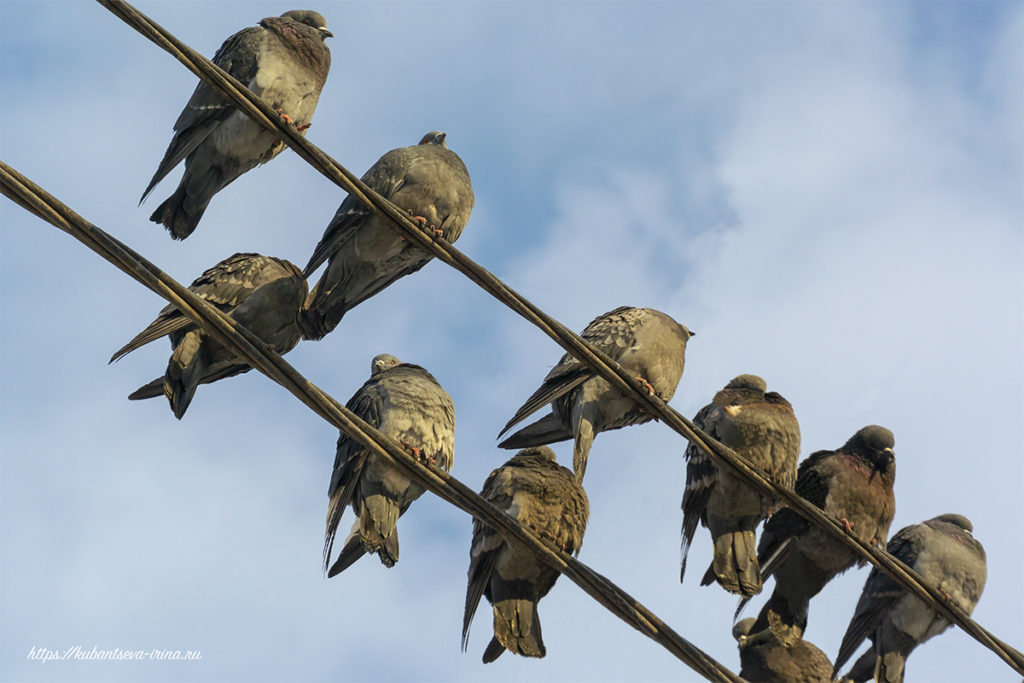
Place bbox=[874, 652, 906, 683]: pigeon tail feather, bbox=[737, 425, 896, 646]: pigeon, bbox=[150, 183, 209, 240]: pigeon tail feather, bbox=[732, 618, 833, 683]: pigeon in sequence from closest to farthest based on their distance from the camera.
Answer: bbox=[150, 183, 209, 240]: pigeon tail feather, bbox=[737, 425, 896, 646]: pigeon, bbox=[874, 652, 906, 683]: pigeon tail feather, bbox=[732, 618, 833, 683]: pigeon

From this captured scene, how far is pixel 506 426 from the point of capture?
8.70 meters

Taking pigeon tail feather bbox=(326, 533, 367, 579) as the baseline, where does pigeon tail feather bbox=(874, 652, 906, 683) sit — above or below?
above

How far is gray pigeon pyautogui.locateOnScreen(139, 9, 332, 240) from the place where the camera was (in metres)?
8.61

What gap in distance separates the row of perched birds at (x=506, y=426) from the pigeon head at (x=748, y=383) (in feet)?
0.05

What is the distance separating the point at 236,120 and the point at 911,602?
231 inches

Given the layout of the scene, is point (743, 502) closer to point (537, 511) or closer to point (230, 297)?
point (537, 511)

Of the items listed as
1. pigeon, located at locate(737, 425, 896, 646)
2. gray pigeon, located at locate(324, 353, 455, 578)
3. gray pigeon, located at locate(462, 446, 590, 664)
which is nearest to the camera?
gray pigeon, located at locate(324, 353, 455, 578)

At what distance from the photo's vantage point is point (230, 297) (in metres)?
8.62

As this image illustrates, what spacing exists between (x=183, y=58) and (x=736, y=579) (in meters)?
4.87

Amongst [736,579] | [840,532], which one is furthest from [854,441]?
[840,532]

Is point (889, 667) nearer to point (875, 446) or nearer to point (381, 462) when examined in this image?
point (875, 446)

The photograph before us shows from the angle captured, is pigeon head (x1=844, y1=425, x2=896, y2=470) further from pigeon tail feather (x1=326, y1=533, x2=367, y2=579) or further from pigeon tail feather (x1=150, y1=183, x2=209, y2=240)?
pigeon tail feather (x1=150, y1=183, x2=209, y2=240)

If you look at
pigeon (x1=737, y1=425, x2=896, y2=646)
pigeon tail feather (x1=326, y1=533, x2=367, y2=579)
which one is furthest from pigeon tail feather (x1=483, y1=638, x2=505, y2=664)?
pigeon (x1=737, y1=425, x2=896, y2=646)

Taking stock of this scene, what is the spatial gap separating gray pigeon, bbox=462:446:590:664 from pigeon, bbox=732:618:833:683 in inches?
79.7
